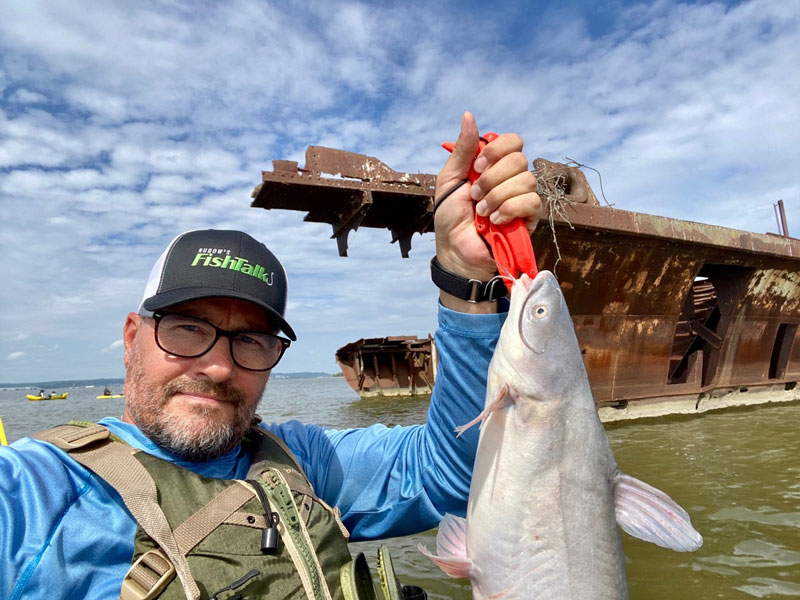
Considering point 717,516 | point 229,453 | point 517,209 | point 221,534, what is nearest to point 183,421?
point 229,453

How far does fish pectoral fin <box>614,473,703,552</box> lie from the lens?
1.75 meters

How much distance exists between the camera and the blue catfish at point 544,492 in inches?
67.4

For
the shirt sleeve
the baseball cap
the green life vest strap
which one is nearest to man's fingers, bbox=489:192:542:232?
the shirt sleeve

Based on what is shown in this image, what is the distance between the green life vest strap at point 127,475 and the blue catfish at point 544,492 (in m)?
0.79

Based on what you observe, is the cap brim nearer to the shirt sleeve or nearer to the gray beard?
the gray beard

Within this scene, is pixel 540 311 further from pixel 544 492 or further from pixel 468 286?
pixel 544 492

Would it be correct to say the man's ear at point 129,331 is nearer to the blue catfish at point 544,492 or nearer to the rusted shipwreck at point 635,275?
the blue catfish at point 544,492

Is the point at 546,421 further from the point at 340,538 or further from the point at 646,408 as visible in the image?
the point at 646,408

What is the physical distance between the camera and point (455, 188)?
2.05 m

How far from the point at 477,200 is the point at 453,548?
130 centimetres

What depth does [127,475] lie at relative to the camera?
1.62 m

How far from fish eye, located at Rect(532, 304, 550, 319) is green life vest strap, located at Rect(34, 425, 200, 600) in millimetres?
1440

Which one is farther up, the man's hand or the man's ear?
the man's hand

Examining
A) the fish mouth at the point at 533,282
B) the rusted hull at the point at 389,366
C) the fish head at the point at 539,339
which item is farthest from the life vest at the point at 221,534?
the rusted hull at the point at 389,366
